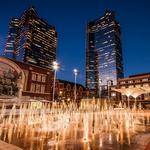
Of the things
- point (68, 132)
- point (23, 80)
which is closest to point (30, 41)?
point (23, 80)

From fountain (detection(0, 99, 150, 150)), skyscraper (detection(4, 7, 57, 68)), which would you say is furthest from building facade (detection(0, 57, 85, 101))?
skyscraper (detection(4, 7, 57, 68))

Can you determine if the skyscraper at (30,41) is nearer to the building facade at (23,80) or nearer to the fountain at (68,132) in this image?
the building facade at (23,80)

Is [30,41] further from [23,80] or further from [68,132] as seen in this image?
[68,132]

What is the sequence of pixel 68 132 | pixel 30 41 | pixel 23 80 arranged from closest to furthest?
pixel 68 132 < pixel 23 80 < pixel 30 41

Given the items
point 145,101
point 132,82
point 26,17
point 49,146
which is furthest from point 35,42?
point 49,146

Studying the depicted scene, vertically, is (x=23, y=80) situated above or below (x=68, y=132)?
above

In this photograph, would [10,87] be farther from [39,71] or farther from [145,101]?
[145,101]

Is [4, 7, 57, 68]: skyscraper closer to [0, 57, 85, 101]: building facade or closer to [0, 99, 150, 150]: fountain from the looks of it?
[0, 57, 85, 101]: building facade

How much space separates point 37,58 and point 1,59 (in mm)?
149270

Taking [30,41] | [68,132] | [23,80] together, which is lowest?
[68,132]

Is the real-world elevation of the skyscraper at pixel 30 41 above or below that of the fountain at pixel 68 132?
above

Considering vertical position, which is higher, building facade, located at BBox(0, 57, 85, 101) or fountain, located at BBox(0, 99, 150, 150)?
building facade, located at BBox(0, 57, 85, 101)

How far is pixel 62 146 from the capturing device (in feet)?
23.5

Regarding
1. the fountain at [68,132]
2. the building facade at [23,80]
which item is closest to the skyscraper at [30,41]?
the building facade at [23,80]
